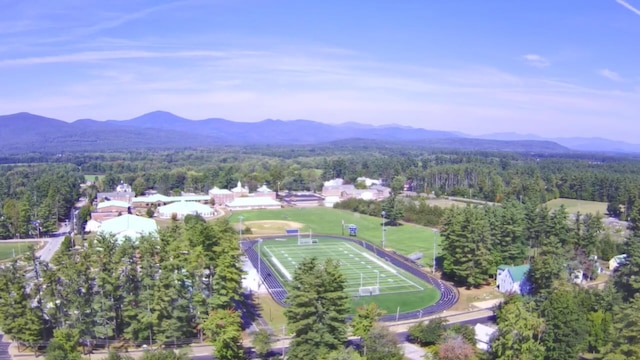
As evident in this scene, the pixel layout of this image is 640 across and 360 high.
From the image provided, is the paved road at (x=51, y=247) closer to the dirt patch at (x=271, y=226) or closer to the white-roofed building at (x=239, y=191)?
the dirt patch at (x=271, y=226)

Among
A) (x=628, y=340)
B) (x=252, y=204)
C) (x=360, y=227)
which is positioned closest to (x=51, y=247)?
(x=252, y=204)

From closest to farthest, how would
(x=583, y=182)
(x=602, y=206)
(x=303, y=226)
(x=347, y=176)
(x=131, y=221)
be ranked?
1. (x=131, y=221)
2. (x=303, y=226)
3. (x=602, y=206)
4. (x=583, y=182)
5. (x=347, y=176)

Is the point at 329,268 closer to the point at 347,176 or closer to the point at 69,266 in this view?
the point at 69,266

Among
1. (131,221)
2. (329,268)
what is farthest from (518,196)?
(329,268)

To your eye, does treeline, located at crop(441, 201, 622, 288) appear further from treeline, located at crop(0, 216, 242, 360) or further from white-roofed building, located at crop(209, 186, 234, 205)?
white-roofed building, located at crop(209, 186, 234, 205)

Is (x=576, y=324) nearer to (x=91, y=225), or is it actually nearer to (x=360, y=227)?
(x=360, y=227)

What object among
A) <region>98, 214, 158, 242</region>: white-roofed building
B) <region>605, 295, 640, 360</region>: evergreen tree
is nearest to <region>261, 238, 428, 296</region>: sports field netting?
<region>98, 214, 158, 242</region>: white-roofed building
